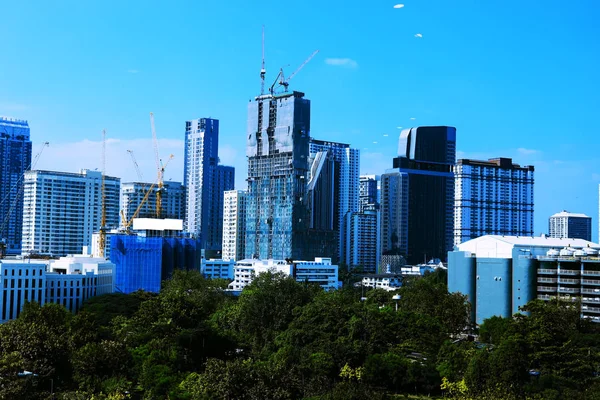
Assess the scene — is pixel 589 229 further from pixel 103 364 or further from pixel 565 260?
pixel 103 364

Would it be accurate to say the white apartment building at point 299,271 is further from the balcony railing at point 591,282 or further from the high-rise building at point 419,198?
the high-rise building at point 419,198

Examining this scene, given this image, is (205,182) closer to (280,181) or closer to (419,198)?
(280,181)

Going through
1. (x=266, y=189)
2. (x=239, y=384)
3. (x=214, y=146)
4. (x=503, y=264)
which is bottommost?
(x=239, y=384)

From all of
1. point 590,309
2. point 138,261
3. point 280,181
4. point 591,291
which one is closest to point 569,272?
point 591,291

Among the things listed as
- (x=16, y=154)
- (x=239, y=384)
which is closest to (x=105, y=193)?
(x=16, y=154)

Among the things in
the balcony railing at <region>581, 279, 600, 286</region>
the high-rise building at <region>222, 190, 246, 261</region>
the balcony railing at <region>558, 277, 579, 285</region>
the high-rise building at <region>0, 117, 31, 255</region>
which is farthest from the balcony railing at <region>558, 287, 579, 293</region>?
the high-rise building at <region>0, 117, 31, 255</region>

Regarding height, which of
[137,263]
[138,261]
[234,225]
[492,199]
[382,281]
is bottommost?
[382,281]

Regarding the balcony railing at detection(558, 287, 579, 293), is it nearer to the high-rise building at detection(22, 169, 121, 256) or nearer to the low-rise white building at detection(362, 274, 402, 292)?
the low-rise white building at detection(362, 274, 402, 292)
